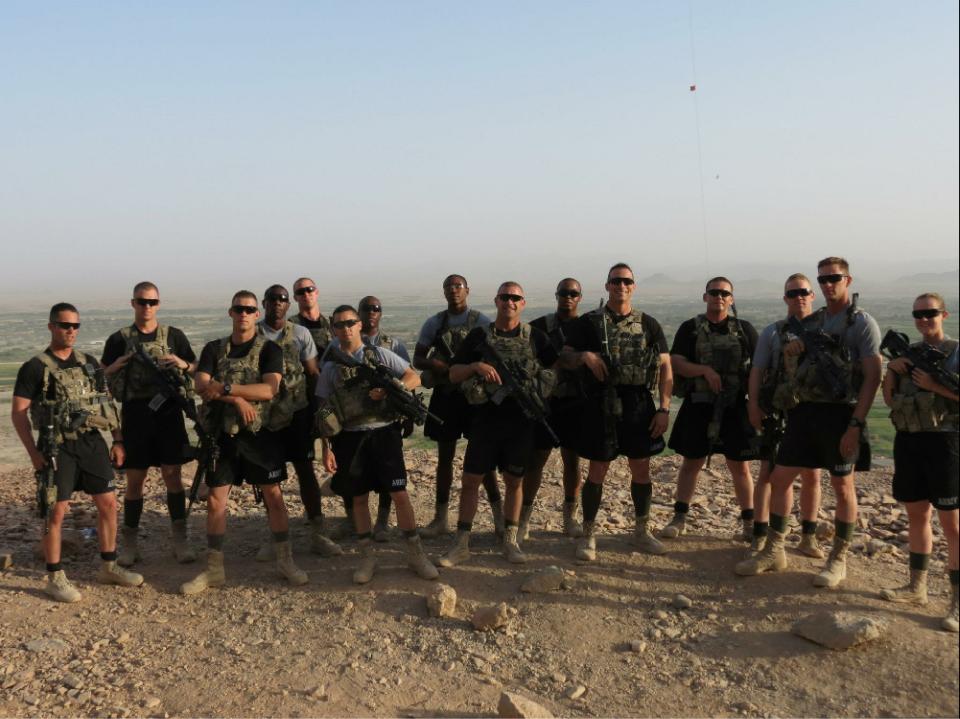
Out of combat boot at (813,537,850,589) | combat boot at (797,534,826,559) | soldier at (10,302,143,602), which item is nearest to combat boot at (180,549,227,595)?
soldier at (10,302,143,602)

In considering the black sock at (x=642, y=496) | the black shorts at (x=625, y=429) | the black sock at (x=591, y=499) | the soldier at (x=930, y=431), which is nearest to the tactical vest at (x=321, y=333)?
the black shorts at (x=625, y=429)

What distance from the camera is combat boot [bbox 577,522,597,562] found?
21.1 feet

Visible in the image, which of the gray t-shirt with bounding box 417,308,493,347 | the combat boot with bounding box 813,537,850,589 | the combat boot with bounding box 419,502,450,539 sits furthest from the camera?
the combat boot with bounding box 419,502,450,539

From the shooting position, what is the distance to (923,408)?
16.3ft

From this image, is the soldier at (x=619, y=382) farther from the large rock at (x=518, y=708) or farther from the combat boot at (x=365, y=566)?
the large rock at (x=518, y=708)

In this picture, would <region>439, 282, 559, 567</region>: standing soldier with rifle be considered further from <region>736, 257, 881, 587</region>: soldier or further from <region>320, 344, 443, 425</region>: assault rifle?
<region>736, 257, 881, 587</region>: soldier

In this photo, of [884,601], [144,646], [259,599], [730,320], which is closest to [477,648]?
[259,599]

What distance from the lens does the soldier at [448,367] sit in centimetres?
678

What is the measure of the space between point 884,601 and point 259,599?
4897 mm

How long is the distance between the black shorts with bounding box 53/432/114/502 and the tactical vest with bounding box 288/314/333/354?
2.05 meters

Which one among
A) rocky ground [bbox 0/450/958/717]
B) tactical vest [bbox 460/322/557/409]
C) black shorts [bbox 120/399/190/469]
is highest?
tactical vest [bbox 460/322/557/409]

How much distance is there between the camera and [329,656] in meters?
5.04

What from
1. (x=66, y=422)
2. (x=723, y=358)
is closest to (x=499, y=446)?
(x=723, y=358)

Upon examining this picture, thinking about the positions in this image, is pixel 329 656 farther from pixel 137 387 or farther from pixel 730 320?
pixel 730 320
